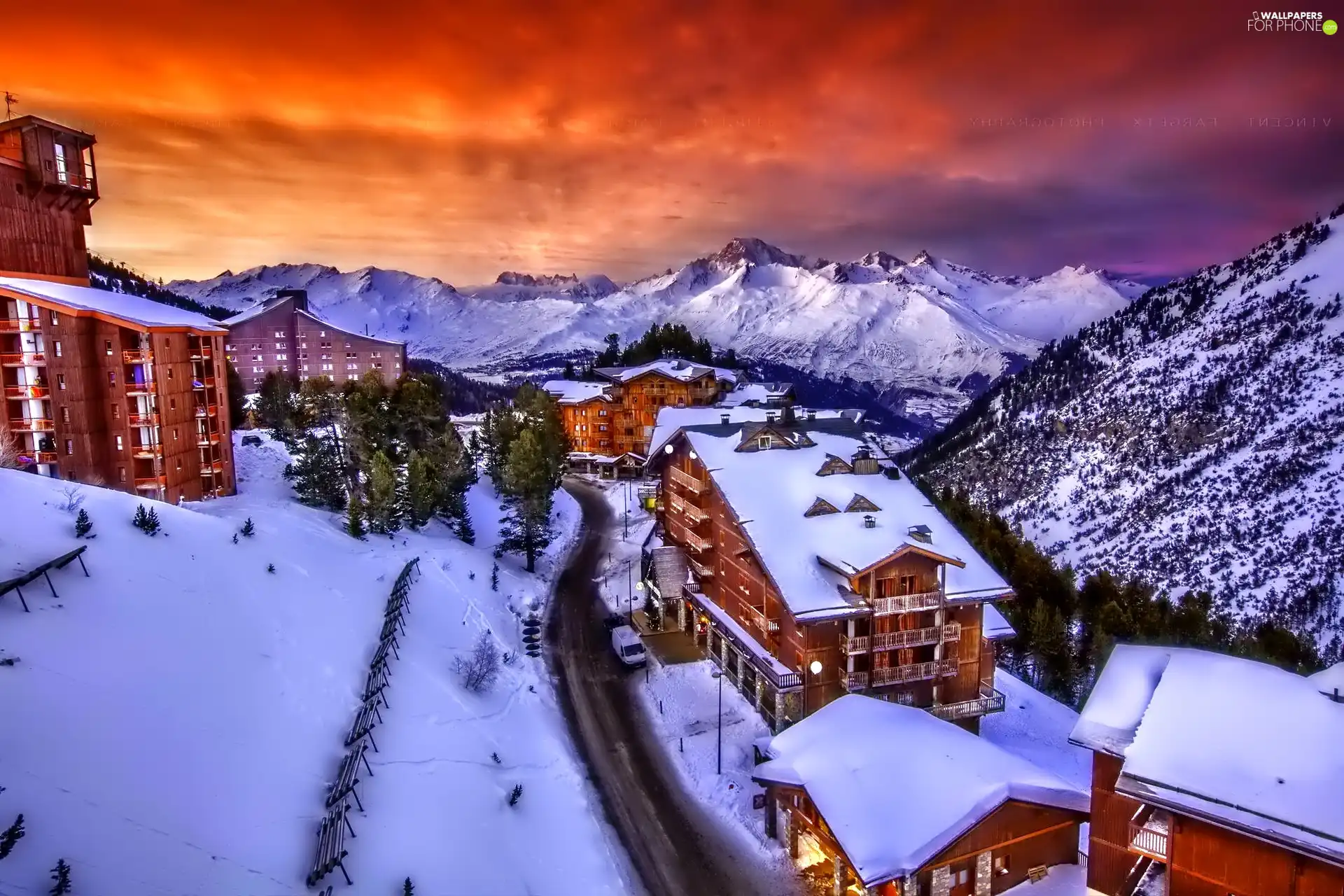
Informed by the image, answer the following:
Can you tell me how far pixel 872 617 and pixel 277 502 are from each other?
119 feet

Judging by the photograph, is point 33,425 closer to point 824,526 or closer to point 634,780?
point 634,780

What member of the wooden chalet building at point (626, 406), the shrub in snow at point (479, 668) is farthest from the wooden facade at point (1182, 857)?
the wooden chalet building at point (626, 406)

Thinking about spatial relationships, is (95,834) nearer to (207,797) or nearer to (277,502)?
(207,797)

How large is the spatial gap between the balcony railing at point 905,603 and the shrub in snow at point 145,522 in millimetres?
31433

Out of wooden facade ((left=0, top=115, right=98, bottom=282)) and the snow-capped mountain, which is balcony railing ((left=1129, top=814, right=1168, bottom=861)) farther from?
the snow-capped mountain

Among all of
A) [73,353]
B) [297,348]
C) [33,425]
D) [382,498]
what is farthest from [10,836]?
[297,348]

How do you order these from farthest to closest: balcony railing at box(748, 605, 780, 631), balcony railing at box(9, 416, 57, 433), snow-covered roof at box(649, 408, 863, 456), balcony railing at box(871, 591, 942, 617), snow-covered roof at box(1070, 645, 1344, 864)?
snow-covered roof at box(649, 408, 863, 456), balcony railing at box(9, 416, 57, 433), balcony railing at box(748, 605, 780, 631), balcony railing at box(871, 591, 942, 617), snow-covered roof at box(1070, 645, 1344, 864)

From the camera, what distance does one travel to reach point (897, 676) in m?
35.0

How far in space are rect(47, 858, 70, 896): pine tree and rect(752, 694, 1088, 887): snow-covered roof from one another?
20.9 meters

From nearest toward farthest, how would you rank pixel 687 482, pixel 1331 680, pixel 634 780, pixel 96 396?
pixel 1331 680 → pixel 634 780 → pixel 96 396 → pixel 687 482

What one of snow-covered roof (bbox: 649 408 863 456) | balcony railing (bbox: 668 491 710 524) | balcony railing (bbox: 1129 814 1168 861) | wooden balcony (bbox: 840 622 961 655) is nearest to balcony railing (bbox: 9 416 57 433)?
snow-covered roof (bbox: 649 408 863 456)

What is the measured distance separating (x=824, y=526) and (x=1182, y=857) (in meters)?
19.9

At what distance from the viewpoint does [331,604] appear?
32531 mm

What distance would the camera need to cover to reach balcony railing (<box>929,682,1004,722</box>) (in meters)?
35.6
